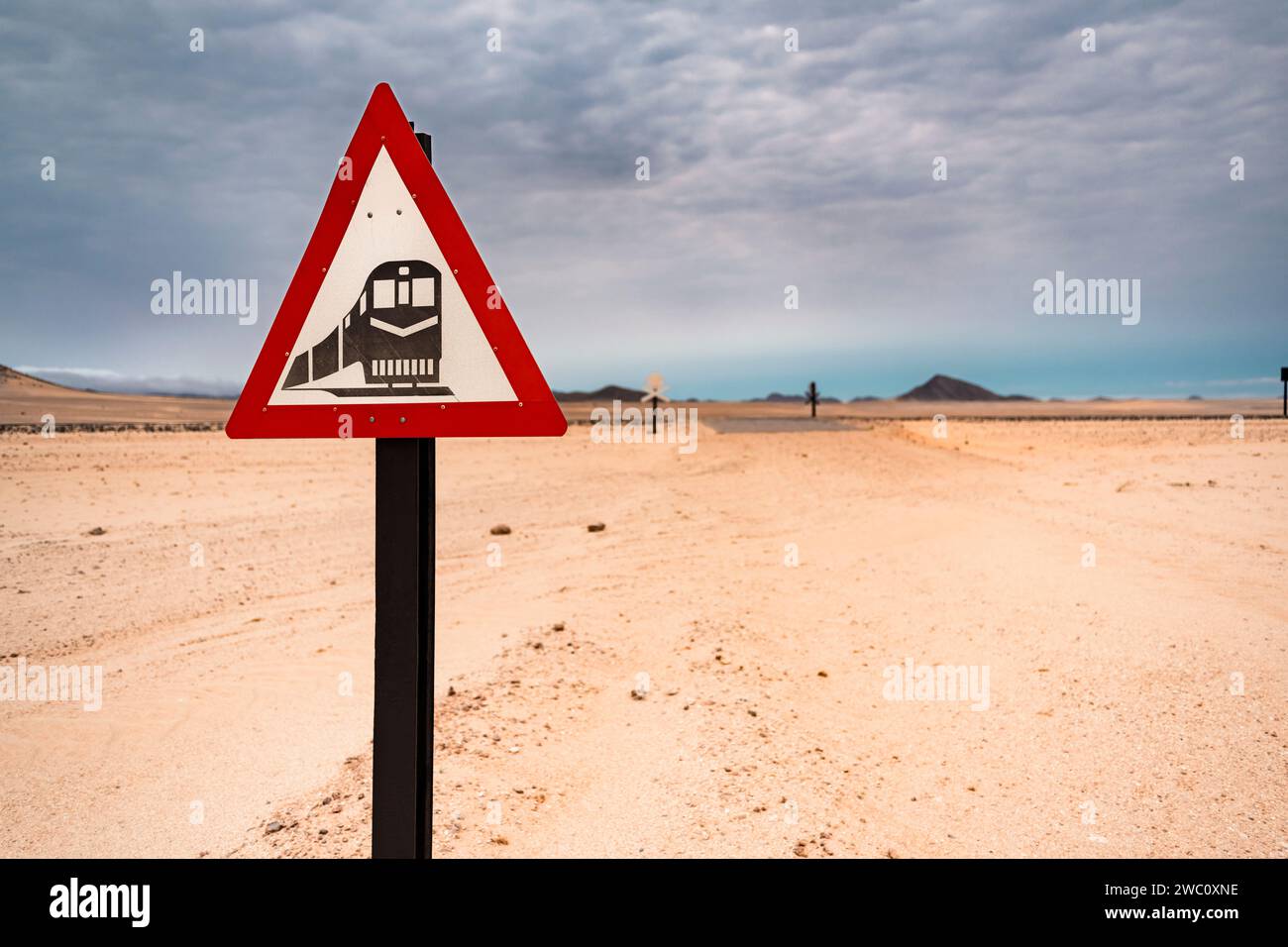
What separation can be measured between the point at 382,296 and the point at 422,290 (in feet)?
0.39

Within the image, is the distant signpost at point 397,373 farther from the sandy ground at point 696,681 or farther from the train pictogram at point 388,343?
the sandy ground at point 696,681

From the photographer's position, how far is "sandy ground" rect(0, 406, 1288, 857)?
11.3 ft

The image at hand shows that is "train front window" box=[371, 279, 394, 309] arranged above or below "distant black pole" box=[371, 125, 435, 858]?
above

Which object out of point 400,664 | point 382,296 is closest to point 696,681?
point 400,664

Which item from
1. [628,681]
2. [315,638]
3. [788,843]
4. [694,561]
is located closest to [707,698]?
[628,681]

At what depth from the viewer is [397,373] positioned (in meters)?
2.22

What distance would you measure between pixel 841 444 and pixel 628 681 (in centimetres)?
1512

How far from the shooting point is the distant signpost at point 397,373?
217 centimetres

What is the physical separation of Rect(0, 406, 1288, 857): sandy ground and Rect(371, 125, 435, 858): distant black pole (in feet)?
3.85

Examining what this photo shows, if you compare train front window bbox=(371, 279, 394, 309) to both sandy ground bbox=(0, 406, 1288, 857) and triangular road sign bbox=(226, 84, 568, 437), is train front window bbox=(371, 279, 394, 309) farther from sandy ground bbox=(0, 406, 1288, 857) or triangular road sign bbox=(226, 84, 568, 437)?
sandy ground bbox=(0, 406, 1288, 857)

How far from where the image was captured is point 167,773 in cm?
408

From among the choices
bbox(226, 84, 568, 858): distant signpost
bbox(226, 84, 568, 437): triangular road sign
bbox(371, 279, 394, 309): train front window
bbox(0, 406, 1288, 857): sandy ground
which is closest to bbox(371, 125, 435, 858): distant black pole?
bbox(226, 84, 568, 858): distant signpost

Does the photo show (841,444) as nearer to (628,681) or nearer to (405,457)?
(628,681)

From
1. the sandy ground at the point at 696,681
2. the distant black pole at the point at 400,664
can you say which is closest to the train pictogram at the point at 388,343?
the distant black pole at the point at 400,664
